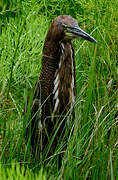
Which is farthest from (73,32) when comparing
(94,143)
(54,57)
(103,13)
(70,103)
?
(103,13)

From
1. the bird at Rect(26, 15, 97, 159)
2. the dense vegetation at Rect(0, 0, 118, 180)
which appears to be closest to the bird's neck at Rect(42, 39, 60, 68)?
the bird at Rect(26, 15, 97, 159)

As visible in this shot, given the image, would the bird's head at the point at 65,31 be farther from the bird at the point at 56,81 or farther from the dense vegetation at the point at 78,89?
the dense vegetation at the point at 78,89

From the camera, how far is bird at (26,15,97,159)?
2.89 meters

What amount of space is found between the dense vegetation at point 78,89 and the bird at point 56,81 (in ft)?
0.28

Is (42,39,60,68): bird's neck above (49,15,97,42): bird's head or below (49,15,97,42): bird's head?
below

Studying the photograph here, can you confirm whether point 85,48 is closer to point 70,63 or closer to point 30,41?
point 30,41

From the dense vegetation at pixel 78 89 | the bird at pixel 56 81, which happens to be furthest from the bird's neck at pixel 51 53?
the dense vegetation at pixel 78 89

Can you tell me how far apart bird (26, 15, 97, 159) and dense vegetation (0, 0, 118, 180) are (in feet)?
0.28

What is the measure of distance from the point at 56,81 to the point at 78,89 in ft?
0.97

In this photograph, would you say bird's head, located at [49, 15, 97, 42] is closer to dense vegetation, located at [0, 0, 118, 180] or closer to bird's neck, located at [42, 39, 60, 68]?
bird's neck, located at [42, 39, 60, 68]

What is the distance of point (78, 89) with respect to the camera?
324 cm

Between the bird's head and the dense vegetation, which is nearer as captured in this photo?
the dense vegetation

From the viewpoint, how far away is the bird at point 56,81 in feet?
9.49

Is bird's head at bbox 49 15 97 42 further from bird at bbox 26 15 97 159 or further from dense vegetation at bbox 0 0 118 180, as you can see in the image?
dense vegetation at bbox 0 0 118 180
